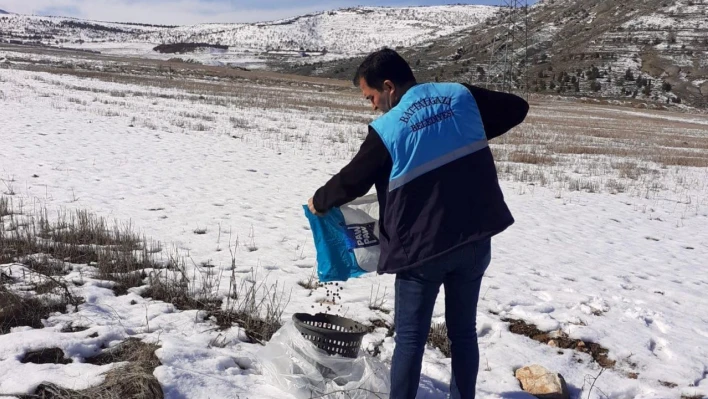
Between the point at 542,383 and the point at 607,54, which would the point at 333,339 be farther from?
the point at 607,54

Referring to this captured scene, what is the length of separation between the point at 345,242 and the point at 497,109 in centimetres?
124

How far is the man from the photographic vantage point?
2.82 meters

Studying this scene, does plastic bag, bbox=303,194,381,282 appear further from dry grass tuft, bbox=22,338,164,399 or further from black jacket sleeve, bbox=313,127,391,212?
dry grass tuft, bbox=22,338,164,399

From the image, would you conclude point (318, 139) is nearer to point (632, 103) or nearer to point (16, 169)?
point (16, 169)

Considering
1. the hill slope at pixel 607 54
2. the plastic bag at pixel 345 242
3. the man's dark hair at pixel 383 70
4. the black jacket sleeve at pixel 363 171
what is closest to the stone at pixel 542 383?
the plastic bag at pixel 345 242

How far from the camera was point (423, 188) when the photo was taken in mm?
2820

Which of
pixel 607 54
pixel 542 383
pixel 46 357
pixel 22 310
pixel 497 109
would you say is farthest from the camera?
pixel 607 54

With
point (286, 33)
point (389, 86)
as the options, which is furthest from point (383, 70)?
point (286, 33)

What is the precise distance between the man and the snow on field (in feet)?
3.39

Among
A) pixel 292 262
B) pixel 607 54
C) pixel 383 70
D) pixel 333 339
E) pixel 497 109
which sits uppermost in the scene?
pixel 607 54

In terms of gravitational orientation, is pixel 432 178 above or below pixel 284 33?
below

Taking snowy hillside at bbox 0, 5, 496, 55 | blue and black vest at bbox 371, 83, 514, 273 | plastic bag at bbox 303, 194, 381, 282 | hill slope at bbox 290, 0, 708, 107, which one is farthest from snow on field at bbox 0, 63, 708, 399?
snowy hillside at bbox 0, 5, 496, 55

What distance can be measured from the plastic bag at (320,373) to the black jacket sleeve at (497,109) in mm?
1681

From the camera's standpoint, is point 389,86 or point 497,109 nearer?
point 389,86
